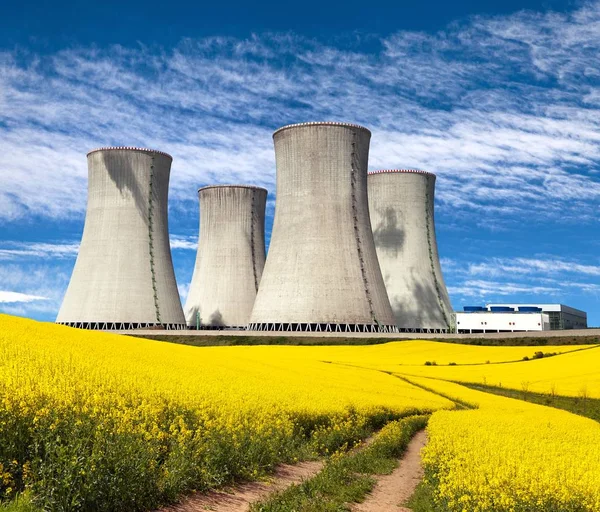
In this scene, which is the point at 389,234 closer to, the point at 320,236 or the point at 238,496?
the point at 320,236

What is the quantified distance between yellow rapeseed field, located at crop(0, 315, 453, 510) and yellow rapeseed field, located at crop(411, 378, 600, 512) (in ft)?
7.03

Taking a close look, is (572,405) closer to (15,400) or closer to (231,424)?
(231,424)

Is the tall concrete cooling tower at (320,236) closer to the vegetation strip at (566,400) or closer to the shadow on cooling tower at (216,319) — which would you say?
the shadow on cooling tower at (216,319)

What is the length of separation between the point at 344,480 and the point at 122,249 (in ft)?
117

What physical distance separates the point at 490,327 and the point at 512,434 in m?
61.0

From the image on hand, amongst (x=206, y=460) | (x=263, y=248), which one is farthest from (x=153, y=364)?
(x=263, y=248)

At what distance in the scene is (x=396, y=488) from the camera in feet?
30.0

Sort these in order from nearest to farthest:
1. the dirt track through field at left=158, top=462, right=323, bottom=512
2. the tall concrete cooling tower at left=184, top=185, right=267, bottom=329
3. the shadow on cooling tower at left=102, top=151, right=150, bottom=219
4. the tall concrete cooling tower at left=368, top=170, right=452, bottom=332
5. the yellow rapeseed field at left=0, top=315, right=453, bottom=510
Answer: the yellow rapeseed field at left=0, top=315, right=453, bottom=510
the dirt track through field at left=158, top=462, right=323, bottom=512
the shadow on cooling tower at left=102, top=151, right=150, bottom=219
the tall concrete cooling tower at left=368, top=170, right=452, bottom=332
the tall concrete cooling tower at left=184, top=185, right=267, bottom=329

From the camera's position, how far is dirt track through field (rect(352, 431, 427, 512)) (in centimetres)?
793

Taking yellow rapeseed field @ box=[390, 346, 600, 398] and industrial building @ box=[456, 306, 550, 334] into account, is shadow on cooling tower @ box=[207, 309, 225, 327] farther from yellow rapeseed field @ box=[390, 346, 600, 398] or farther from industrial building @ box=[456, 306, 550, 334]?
industrial building @ box=[456, 306, 550, 334]

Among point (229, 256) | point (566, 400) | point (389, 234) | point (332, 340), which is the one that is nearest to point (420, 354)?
point (332, 340)

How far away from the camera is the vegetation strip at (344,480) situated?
22.8 ft

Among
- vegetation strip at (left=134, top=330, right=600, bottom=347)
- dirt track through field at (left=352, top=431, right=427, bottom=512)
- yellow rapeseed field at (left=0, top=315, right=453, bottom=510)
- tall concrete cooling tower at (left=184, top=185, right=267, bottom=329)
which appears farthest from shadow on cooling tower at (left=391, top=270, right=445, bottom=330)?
dirt track through field at (left=352, top=431, right=427, bottom=512)

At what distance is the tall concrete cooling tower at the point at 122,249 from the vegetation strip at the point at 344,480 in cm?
3233
